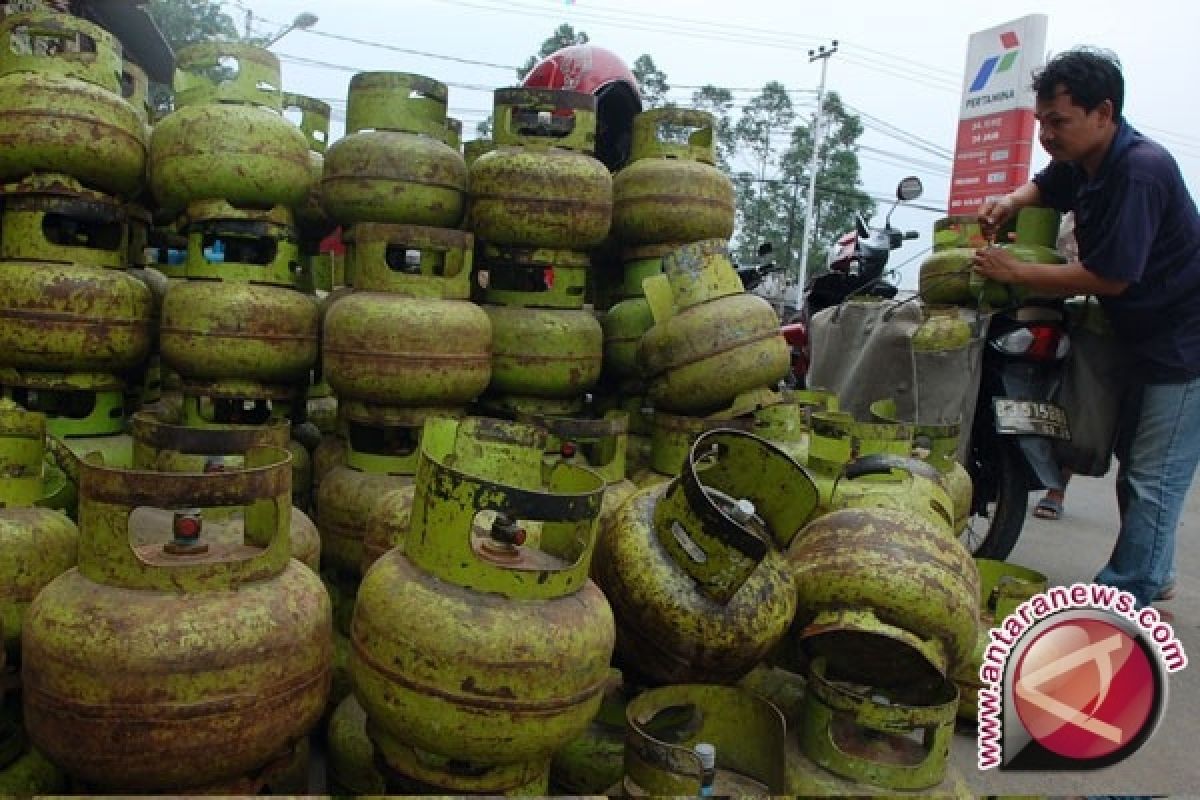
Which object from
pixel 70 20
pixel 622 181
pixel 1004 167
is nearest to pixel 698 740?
pixel 622 181

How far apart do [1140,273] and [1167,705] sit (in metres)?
1.63

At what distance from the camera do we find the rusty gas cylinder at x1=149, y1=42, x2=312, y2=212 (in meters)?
3.09

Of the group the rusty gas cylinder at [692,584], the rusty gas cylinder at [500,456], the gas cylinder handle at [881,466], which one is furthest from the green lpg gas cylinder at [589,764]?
the gas cylinder handle at [881,466]

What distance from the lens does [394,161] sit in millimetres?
3262

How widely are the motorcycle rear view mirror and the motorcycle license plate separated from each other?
3.03 m

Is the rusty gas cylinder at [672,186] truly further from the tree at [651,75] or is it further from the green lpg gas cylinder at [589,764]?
the tree at [651,75]

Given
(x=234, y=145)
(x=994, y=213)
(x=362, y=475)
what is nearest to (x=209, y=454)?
(x=362, y=475)

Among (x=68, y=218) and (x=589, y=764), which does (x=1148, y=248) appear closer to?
(x=589, y=764)

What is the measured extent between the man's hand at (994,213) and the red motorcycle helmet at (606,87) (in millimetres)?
2450

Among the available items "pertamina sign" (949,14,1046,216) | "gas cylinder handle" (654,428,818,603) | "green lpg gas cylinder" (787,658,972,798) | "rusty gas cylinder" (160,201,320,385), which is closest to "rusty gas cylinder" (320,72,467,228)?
"rusty gas cylinder" (160,201,320,385)

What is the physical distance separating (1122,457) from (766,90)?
108 feet

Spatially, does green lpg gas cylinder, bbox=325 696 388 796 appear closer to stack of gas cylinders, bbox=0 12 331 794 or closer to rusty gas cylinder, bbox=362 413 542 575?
stack of gas cylinders, bbox=0 12 331 794

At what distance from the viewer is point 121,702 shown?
5.62ft

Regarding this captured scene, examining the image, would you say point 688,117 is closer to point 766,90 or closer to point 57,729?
point 57,729
